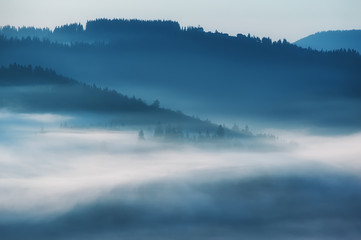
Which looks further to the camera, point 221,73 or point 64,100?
point 221,73

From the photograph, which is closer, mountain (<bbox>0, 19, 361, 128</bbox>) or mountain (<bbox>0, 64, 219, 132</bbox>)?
mountain (<bbox>0, 64, 219, 132</bbox>)

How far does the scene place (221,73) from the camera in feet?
570

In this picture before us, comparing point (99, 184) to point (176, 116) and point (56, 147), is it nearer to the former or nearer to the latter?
point (56, 147)

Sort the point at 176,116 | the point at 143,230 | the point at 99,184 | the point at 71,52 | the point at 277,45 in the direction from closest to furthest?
the point at 143,230, the point at 99,184, the point at 176,116, the point at 71,52, the point at 277,45

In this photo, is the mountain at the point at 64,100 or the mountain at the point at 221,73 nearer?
the mountain at the point at 64,100

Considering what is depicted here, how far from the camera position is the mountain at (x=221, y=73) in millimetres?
138625

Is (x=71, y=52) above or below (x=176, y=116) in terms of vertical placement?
above

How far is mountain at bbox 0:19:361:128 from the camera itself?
5458 inches

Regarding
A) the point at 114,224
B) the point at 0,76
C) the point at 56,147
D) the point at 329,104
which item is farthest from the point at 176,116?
the point at 329,104

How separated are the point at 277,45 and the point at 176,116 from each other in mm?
45158

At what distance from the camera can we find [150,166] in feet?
322

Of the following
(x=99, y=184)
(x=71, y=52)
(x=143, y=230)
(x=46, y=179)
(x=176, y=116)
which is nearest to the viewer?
(x=143, y=230)

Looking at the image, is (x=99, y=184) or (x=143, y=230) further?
(x=99, y=184)

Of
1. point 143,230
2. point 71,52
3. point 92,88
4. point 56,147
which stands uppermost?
point 71,52
